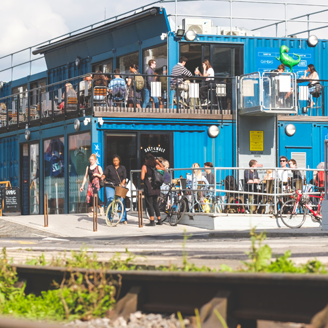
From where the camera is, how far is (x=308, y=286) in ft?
15.8

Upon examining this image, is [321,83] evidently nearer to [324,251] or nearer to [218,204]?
[218,204]

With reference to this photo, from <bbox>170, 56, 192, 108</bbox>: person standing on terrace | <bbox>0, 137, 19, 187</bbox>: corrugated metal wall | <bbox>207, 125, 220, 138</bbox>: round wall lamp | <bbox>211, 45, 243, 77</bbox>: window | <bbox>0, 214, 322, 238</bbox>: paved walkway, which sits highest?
<bbox>211, 45, 243, 77</bbox>: window

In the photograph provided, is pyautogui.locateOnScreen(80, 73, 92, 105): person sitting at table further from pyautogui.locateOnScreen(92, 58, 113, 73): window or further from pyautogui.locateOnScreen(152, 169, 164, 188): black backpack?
pyautogui.locateOnScreen(152, 169, 164, 188): black backpack

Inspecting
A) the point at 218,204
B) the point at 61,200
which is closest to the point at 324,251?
the point at 218,204

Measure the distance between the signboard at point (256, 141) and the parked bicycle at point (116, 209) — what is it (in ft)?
24.5

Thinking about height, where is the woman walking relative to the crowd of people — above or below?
below

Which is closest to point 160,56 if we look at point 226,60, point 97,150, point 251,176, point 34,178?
point 226,60

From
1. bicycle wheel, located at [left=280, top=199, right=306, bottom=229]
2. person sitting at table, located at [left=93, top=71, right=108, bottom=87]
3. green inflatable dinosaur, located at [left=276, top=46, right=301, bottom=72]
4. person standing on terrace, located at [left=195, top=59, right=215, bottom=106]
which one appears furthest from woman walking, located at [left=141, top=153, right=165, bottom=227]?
green inflatable dinosaur, located at [left=276, top=46, right=301, bottom=72]

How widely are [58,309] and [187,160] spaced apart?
16.8 metres

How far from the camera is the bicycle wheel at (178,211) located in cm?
1714

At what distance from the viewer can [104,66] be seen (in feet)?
88.1

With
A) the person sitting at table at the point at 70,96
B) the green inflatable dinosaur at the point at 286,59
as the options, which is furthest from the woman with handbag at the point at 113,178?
the green inflatable dinosaur at the point at 286,59

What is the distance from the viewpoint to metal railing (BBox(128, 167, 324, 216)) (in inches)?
663

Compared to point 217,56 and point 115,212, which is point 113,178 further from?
point 217,56
